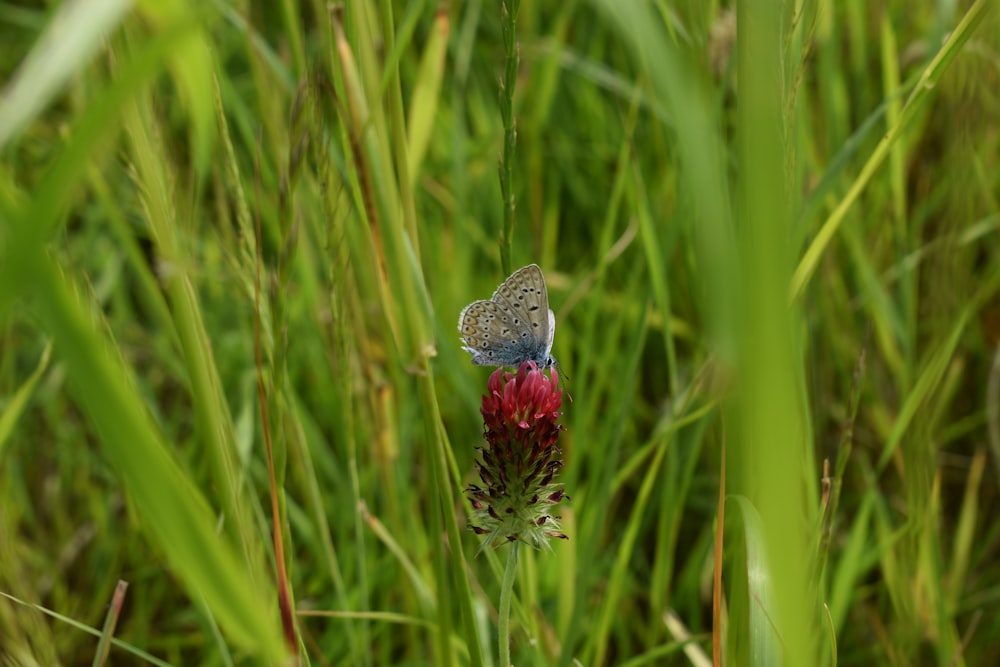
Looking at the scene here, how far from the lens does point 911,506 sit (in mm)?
1770

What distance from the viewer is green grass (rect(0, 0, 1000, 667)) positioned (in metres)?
0.63

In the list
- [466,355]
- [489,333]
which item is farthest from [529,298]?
[466,355]

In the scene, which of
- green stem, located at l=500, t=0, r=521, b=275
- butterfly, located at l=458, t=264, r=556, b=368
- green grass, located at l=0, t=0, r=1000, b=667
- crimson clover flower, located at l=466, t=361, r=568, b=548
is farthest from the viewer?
butterfly, located at l=458, t=264, r=556, b=368

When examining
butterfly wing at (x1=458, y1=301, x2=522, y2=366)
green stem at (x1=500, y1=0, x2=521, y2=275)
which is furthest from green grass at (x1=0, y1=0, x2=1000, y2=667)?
butterfly wing at (x1=458, y1=301, x2=522, y2=366)

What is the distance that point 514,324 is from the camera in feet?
5.22

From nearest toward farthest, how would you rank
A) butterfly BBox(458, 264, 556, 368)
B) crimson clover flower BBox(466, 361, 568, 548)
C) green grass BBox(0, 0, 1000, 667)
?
green grass BBox(0, 0, 1000, 667)
crimson clover flower BBox(466, 361, 568, 548)
butterfly BBox(458, 264, 556, 368)

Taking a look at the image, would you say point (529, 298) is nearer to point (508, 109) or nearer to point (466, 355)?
point (508, 109)

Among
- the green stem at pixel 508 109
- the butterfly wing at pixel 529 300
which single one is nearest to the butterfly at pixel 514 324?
the butterfly wing at pixel 529 300

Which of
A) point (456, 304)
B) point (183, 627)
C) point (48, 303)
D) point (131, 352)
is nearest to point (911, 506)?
point (456, 304)

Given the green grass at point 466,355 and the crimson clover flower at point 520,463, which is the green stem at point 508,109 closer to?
the green grass at point 466,355

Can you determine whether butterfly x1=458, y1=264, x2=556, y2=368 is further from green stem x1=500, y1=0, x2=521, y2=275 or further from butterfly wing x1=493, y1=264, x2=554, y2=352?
green stem x1=500, y1=0, x2=521, y2=275

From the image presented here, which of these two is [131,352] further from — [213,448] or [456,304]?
[213,448]

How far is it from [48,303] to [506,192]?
0.84 metres

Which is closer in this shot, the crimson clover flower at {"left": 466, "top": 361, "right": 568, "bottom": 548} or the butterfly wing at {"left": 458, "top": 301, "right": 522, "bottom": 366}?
the crimson clover flower at {"left": 466, "top": 361, "right": 568, "bottom": 548}
